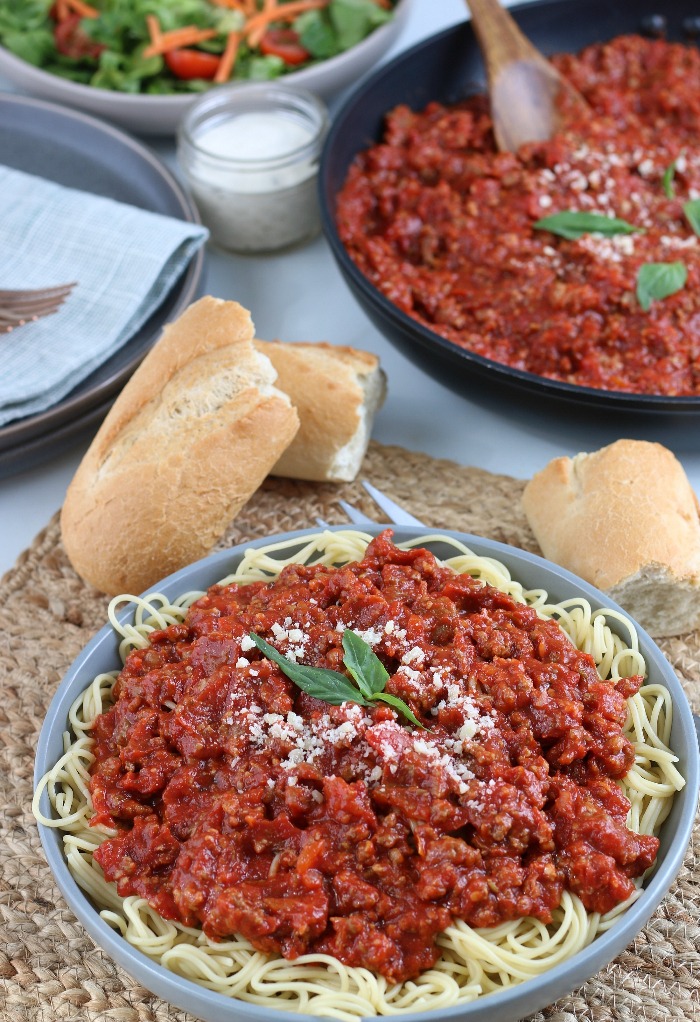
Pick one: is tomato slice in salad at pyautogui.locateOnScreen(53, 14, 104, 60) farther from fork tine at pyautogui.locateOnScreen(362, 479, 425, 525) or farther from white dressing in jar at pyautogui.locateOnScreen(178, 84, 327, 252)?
fork tine at pyautogui.locateOnScreen(362, 479, 425, 525)

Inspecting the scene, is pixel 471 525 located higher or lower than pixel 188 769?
lower

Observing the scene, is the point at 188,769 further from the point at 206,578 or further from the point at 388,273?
the point at 388,273

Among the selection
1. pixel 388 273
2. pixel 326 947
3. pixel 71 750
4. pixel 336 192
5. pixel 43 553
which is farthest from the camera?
pixel 336 192

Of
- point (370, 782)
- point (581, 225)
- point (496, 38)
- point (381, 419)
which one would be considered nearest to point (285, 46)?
point (496, 38)

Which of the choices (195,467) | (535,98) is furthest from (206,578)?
(535,98)

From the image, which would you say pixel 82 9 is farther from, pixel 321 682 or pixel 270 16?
pixel 321 682

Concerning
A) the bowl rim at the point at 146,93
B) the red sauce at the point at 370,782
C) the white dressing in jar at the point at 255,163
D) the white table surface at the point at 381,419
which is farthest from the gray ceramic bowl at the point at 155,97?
the red sauce at the point at 370,782

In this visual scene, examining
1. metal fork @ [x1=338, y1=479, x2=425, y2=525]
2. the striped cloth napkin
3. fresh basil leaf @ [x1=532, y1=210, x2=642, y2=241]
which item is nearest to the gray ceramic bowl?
the striped cloth napkin
